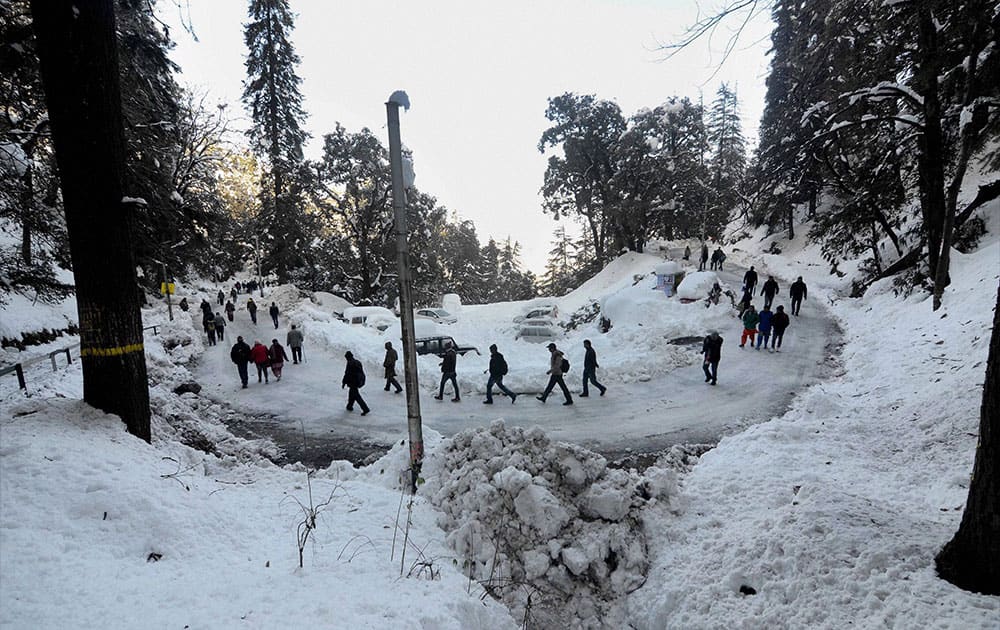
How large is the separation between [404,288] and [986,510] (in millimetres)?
5678

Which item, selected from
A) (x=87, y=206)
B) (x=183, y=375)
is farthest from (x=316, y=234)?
(x=87, y=206)

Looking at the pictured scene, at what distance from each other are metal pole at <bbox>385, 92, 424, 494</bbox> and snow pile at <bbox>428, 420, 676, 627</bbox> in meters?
0.52

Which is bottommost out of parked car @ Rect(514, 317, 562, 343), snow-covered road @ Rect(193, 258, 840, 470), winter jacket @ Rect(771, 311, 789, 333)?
snow-covered road @ Rect(193, 258, 840, 470)

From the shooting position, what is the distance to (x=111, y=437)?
4.82m

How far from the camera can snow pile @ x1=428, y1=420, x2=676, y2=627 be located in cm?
418

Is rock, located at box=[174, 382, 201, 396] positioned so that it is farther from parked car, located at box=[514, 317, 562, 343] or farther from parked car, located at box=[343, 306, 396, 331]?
parked car, located at box=[514, 317, 562, 343]

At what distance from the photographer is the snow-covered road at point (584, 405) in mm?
9109

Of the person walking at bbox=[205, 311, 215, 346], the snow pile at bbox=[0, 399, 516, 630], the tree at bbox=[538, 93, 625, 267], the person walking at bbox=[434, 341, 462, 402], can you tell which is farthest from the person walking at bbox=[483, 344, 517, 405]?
the tree at bbox=[538, 93, 625, 267]

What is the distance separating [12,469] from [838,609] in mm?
7020

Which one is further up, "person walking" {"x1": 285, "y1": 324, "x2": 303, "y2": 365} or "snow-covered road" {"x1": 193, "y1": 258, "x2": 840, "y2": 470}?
"person walking" {"x1": 285, "y1": 324, "x2": 303, "y2": 365}

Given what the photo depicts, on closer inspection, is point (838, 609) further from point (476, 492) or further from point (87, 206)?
point (87, 206)

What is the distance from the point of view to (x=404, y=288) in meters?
5.75

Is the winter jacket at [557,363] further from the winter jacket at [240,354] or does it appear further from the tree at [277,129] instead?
the tree at [277,129]

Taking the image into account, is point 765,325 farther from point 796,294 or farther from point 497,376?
point 497,376
